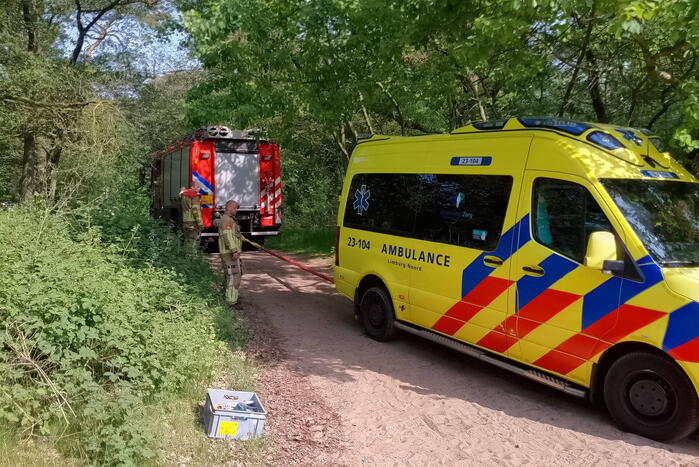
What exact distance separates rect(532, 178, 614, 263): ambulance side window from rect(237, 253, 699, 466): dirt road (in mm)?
1507

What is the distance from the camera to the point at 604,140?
17.7 feet

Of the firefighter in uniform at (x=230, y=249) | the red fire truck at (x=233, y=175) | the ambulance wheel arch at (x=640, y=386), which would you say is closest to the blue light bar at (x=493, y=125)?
the ambulance wheel arch at (x=640, y=386)

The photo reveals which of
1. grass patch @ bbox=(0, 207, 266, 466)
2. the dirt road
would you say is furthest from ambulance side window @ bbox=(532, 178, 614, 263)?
grass patch @ bbox=(0, 207, 266, 466)

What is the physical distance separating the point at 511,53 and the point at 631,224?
4.72 meters

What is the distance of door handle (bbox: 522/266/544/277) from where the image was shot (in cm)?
539

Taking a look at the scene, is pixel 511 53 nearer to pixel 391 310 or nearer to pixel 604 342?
pixel 391 310

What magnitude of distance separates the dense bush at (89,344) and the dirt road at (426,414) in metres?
1.05

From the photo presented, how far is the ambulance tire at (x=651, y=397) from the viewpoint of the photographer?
4480 millimetres

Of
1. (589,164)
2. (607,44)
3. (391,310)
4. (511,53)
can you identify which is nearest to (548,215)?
(589,164)

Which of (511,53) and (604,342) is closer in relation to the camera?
(604,342)

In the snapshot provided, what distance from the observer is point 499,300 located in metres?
5.80

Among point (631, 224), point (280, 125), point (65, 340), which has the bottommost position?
point (65, 340)

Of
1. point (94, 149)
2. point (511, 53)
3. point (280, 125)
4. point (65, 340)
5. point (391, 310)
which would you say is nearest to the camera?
point (65, 340)

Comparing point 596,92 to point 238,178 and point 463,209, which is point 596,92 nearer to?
point 463,209
